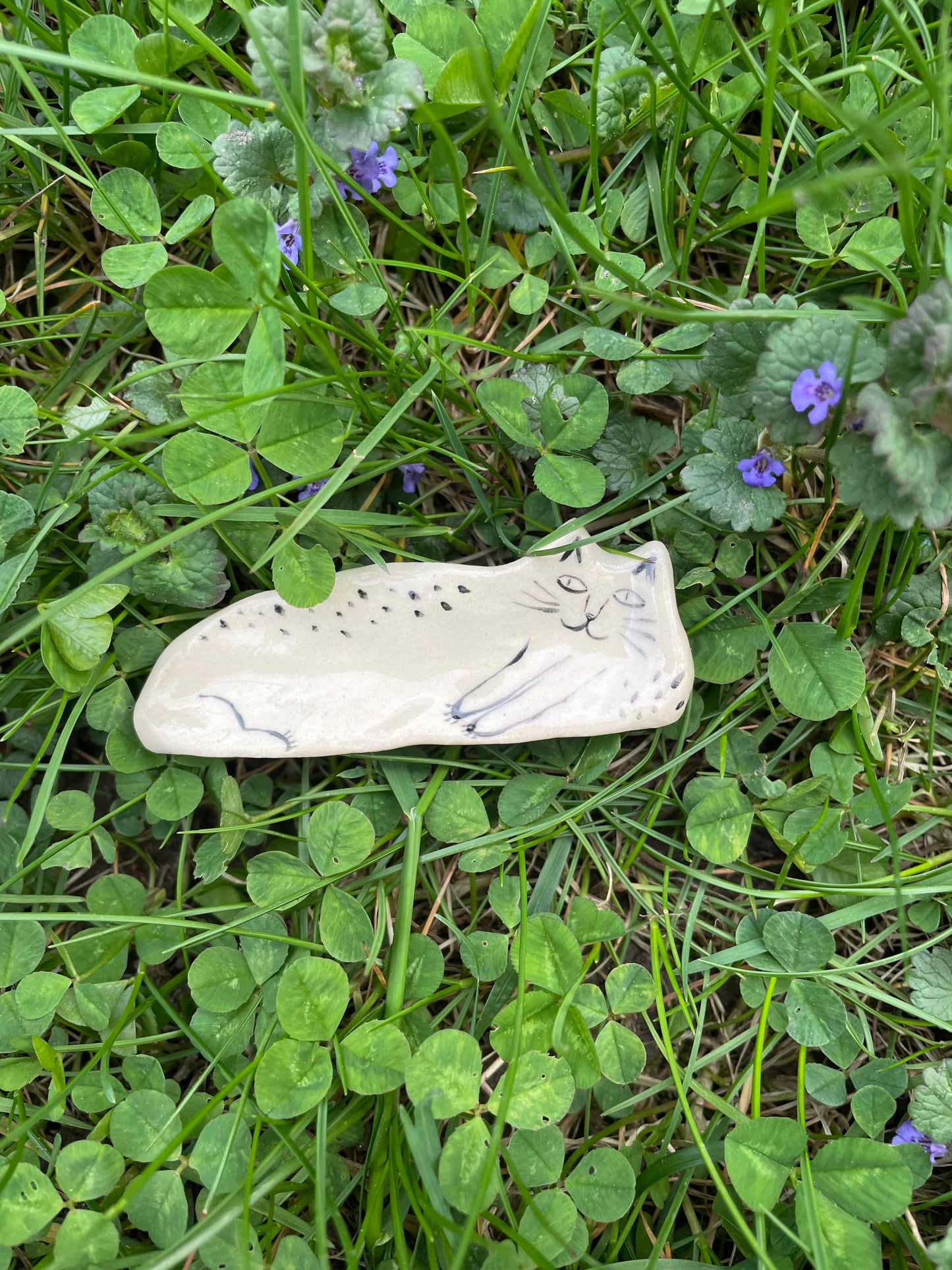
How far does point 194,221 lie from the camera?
5.65ft

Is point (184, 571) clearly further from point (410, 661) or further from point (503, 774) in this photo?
point (503, 774)

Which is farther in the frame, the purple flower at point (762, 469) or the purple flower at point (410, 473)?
the purple flower at point (410, 473)

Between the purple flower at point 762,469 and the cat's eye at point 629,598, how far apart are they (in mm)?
290

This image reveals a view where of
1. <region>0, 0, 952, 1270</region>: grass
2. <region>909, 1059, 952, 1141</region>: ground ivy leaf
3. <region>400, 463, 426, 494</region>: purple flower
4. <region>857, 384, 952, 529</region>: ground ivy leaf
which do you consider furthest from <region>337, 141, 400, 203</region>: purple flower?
<region>909, 1059, 952, 1141</region>: ground ivy leaf

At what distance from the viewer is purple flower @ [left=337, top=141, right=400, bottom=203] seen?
65.7 inches

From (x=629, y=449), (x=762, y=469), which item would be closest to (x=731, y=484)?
(x=762, y=469)

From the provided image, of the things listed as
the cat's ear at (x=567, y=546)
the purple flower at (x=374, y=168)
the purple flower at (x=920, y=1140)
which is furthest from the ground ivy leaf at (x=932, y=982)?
the purple flower at (x=374, y=168)

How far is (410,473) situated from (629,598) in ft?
1.66

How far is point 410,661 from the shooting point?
178 centimetres

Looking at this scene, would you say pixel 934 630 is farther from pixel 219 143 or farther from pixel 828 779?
pixel 219 143

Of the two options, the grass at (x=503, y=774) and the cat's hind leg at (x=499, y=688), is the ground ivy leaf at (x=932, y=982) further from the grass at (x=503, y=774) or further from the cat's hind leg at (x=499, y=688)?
the cat's hind leg at (x=499, y=688)

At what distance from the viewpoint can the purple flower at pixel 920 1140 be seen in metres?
1.71

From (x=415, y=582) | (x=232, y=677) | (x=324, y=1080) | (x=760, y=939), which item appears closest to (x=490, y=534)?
(x=415, y=582)

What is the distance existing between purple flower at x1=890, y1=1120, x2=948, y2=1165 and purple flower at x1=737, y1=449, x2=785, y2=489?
1.24 m
